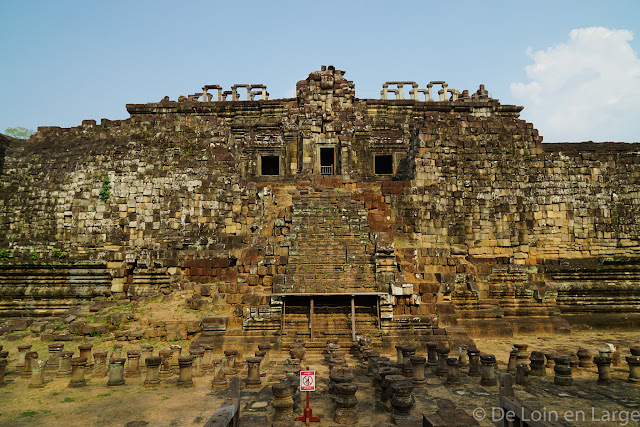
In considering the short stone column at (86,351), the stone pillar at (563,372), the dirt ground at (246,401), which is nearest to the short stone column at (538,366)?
the dirt ground at (246,401)

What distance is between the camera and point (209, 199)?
1585 centimetres

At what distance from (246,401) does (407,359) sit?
3.41 metres

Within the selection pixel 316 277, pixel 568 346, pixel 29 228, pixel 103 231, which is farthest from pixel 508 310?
pixel 29 228

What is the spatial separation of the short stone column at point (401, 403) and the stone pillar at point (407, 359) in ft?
6.77

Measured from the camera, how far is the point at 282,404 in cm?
607

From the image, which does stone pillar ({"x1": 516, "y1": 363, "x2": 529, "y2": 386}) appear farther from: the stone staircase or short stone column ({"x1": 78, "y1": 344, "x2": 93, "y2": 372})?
short stone column ({"x1": 78, "y1": 344, "x2": 93, "y2": 372})

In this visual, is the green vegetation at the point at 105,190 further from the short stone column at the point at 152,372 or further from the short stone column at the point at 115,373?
the short stone column at the point at 152,372

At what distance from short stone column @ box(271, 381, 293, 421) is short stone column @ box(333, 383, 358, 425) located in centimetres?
70

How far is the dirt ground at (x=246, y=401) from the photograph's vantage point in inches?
242

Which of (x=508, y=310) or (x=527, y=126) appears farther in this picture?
(x=527, y=126)

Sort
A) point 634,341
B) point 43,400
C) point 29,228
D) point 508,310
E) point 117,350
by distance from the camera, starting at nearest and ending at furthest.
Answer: point 43,400, point 117,350, point 634,341, point 508,310, point 29,228

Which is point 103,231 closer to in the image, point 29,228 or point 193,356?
point 29,228

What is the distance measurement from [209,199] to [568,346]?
12864 millimetres

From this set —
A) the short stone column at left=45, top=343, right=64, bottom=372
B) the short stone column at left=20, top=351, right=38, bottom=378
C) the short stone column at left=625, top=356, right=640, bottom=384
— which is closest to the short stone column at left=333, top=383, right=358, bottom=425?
the short stone column at left=625, top=356, right=640, bottom=384
